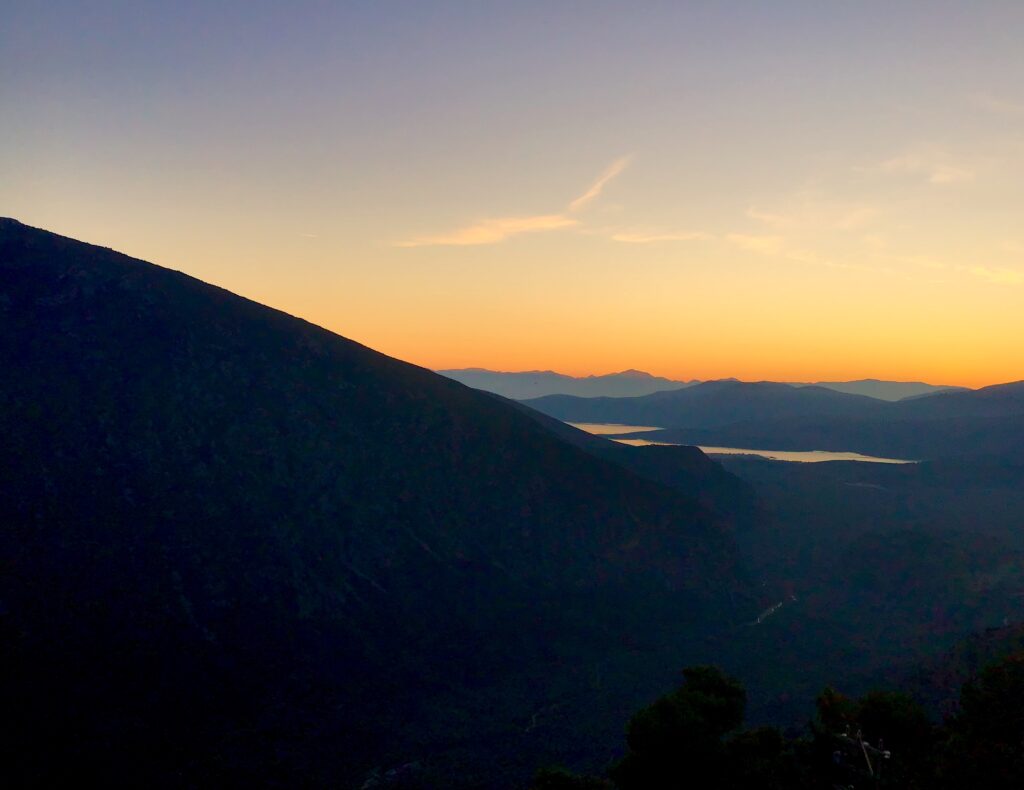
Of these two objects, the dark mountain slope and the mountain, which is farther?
the dark mountain slope

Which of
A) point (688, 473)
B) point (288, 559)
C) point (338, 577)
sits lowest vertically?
point (338, 577)

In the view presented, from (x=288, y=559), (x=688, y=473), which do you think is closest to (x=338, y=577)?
(x=288, y=559)

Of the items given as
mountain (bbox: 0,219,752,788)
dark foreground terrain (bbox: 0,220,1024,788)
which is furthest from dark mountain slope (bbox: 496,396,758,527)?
mountain (bbox: 0,219,752,788)

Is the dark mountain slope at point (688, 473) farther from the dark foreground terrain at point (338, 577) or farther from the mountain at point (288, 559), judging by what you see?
the mountain at point (288, 559)

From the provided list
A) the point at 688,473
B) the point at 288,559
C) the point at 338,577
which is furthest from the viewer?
the point at 688,473

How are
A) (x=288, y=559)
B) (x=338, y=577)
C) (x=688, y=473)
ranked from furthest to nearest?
(x=688, y=473) < (x=338, y=577) < (x=288, y=559)

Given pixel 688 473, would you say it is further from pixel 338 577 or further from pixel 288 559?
pixel 288 559

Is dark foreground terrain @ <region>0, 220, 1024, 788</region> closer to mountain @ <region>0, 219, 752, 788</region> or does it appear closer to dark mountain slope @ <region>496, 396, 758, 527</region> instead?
mountain @ <region>0, 219, 752, 788</region>

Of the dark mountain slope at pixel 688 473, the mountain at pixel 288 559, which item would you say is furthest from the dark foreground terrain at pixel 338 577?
the dark mountain slope at pixel 688 473

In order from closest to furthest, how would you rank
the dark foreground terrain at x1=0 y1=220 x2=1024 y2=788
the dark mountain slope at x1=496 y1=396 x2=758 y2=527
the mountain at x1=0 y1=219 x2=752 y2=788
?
the mountain at x1=0 y1=219 x2=752 y2=788
the dark foreground terrain at x1=0 y1=220 x2=1024 y2=788
the dark mountain slope at x1=496 y1=396 x2=758 y2=527
